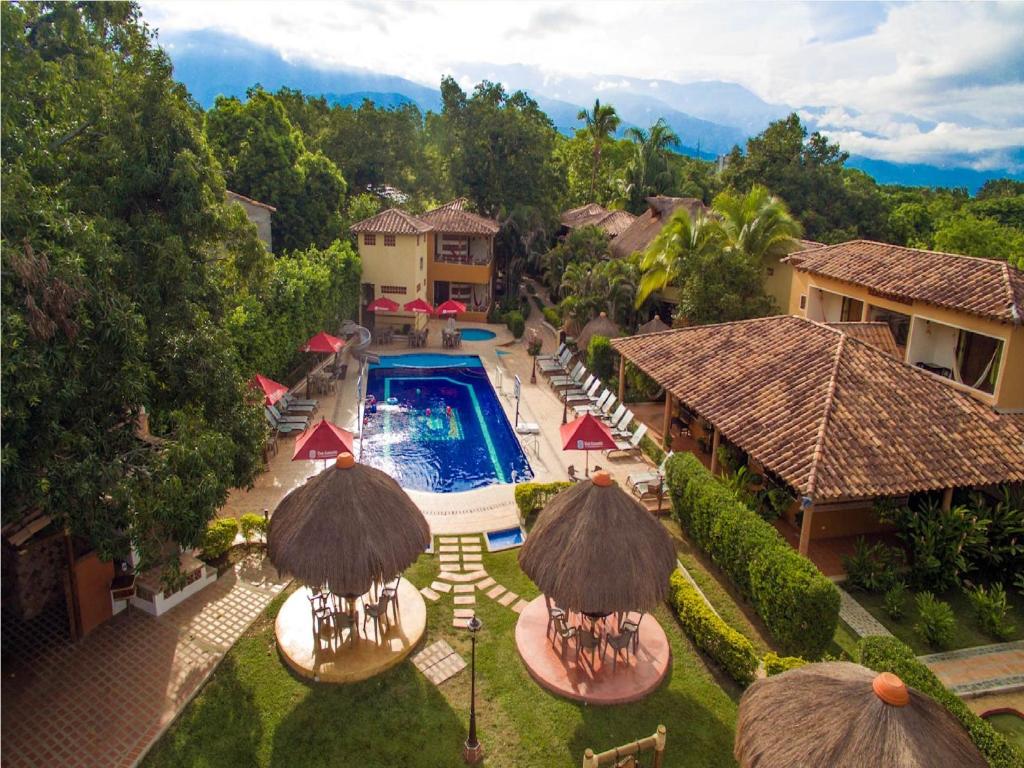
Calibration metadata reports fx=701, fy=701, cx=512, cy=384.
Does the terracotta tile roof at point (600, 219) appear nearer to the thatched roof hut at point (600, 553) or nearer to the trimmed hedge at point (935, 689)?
the thatched roof hut at point (600, 553)

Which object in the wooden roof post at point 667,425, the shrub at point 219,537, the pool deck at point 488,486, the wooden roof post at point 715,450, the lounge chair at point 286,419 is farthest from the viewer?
the lounge chair at point 286,419

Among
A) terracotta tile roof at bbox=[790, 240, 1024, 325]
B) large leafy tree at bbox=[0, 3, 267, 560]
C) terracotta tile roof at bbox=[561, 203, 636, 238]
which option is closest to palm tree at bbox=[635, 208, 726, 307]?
terracotta tile roof at bbox=[790, 240, 1024, 325]

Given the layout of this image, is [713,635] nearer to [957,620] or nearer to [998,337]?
[957,620]

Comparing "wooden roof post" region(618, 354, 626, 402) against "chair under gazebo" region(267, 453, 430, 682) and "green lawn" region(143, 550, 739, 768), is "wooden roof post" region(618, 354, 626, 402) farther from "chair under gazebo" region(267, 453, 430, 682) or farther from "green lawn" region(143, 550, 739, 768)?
"chair under gazebo" region(267, 453, 430, 682)

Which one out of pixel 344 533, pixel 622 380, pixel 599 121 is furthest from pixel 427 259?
pixel 344 533

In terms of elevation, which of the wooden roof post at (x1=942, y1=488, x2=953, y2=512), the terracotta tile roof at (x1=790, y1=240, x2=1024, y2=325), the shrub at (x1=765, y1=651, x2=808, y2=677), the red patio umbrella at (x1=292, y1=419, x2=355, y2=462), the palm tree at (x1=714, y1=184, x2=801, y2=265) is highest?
the palm tree at (x1=714, y1=184, x2=801, y2=265)

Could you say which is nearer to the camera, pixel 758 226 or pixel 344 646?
pixel 344 646

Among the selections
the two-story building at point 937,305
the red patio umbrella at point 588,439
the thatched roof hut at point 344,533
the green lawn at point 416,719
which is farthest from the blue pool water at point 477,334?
the green lawn at point 416,719
